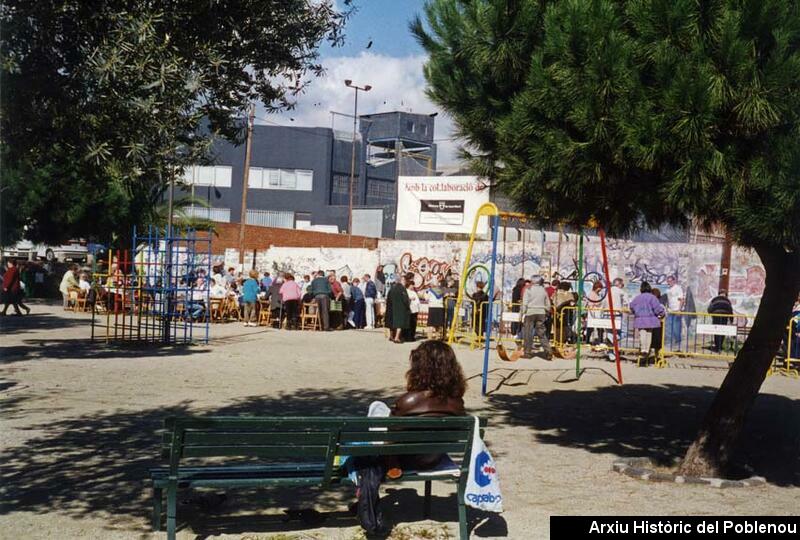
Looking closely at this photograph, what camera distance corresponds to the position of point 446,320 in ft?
78.9

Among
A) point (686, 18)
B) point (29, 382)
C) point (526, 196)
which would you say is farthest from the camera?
point (29, 382)

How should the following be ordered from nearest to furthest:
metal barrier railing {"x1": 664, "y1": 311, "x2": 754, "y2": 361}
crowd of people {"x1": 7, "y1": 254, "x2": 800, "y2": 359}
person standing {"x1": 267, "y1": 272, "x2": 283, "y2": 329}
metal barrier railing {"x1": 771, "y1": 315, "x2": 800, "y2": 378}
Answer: metal barrier railing {"x1": 771, "y1": 315, "x2": 800, "y2": 378} < crowd of people {"x1": 7, "y1": 254, "x2": 800, "y2": 359} < metal barrier railing {"x1": 664, "y1": 311, "x2": 754, "y2": 361} < person standing {"x1": 267, "y1": 272, "x2": 283, "y2": 329}

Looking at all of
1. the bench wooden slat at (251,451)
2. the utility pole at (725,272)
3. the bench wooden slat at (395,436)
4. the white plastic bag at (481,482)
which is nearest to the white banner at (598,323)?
the utility pole at (725,272)

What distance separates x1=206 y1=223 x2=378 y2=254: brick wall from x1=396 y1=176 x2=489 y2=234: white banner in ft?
46.7

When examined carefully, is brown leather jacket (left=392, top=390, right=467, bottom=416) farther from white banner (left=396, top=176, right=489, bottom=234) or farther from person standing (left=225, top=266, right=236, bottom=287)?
white banner (left=396, top=176, right=489, bottom=234)

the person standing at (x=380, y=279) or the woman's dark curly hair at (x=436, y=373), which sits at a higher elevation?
the person standing at (x=380, y=279)

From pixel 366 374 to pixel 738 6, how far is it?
10.2 metres

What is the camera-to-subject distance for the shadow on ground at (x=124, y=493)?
659 cm

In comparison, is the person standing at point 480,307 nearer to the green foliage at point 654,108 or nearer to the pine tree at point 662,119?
the pine tree at point 662,119

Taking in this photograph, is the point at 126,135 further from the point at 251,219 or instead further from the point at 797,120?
the point at 251,219

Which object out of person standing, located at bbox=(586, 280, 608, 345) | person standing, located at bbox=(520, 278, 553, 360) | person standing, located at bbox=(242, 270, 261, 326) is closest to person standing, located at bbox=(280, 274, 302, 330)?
person standing, located at bbox=(242, 270, 261, 326)

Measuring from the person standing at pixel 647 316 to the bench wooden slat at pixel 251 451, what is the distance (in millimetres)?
14112

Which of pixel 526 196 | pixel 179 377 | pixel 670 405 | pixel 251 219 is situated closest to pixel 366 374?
pixel 179 377

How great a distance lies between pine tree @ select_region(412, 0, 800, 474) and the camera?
266 inches
